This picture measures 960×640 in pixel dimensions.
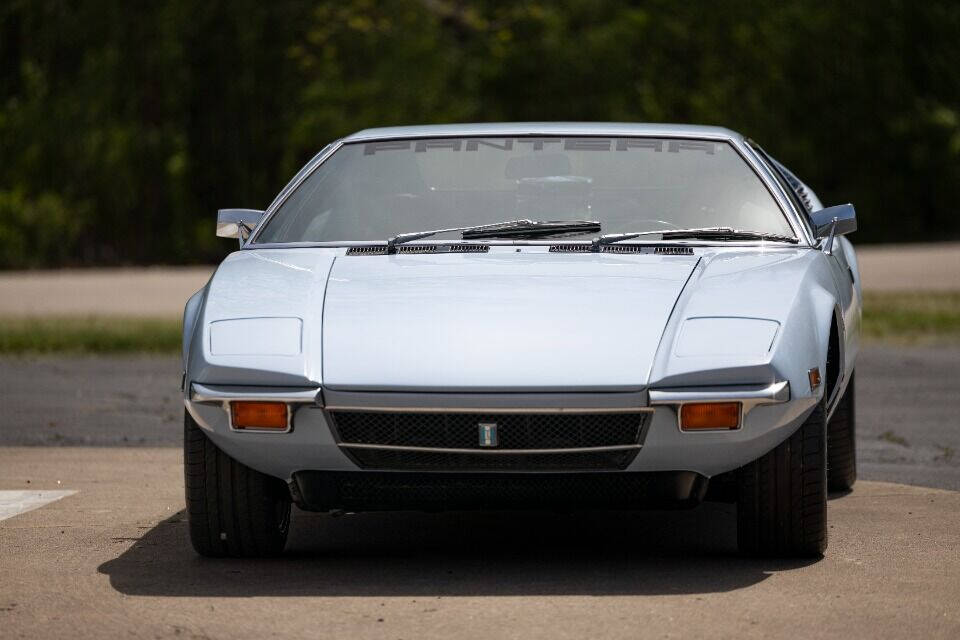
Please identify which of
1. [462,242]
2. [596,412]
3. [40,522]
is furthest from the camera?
[40,522]

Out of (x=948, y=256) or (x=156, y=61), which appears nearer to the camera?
(x=948, y=256)

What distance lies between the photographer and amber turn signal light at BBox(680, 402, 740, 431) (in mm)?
5078

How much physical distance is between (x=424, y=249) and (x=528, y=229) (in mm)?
383

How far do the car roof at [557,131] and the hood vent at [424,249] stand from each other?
0.82 metres

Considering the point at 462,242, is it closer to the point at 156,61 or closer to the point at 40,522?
the point at 40,522

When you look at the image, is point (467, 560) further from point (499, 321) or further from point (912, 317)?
point (912, 317)

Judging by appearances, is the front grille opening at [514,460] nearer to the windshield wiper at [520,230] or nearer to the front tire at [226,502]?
the front tire at [226,502]

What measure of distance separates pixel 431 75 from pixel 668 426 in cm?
3179

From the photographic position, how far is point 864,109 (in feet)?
136

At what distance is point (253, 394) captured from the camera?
5184 mm

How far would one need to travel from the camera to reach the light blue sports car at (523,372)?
511 cm

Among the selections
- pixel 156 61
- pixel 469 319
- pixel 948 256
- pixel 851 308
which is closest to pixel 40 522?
pixel 469 319

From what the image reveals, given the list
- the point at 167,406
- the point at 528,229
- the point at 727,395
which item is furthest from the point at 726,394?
the point at 167,406

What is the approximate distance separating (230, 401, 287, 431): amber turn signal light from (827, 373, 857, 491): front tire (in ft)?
9.29
